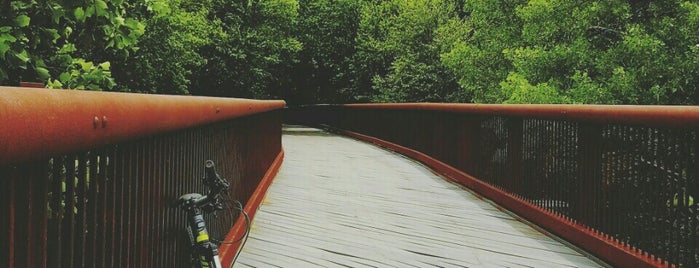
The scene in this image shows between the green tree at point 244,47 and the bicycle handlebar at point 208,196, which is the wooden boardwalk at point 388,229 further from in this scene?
the green tree at point 244,47

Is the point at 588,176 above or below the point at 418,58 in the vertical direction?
below

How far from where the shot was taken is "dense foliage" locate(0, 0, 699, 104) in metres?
5.29

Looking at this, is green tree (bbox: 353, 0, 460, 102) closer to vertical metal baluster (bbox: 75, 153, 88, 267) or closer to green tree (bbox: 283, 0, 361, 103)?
green tree (bbox: 283, 0, 361, 103)

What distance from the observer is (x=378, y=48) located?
38156 millimetres

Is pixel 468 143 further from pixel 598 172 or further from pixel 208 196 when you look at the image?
pixel 208 196

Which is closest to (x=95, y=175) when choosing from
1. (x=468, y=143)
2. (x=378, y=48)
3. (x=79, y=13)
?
(x=79, y=13)

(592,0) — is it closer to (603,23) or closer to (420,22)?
(603,23)

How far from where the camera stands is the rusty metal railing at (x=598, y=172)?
4.04 m

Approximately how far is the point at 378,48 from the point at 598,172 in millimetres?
33266

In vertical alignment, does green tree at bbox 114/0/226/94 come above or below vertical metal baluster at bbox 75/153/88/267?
above

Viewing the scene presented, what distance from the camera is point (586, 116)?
536 cm

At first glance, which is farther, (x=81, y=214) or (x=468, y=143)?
(x=468, y=143)

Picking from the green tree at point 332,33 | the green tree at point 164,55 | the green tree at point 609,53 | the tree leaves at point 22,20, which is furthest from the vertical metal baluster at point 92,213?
the green tree at point 332,33

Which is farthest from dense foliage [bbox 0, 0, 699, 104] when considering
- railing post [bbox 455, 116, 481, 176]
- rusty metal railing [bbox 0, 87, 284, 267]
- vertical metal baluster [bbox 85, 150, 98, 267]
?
railing post [bbox 455, 116, 481, 176]
